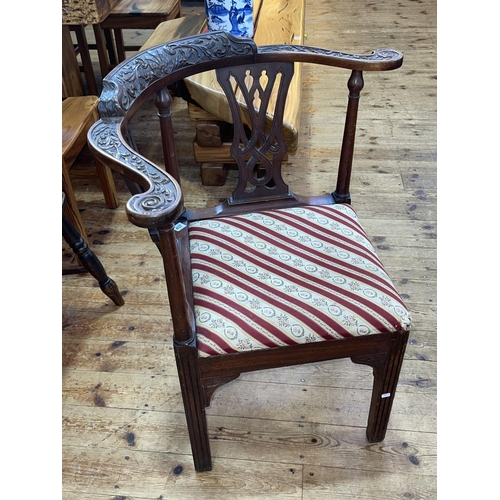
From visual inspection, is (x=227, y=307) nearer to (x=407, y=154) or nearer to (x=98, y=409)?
(x=98, y=409)

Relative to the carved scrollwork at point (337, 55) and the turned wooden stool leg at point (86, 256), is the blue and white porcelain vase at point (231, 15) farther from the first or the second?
the turned wooden stool leg at point (86, 256)

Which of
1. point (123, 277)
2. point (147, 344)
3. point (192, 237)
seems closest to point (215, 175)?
point (123, 277)

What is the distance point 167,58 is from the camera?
3.42 feet

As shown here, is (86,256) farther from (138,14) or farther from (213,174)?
(138,14)

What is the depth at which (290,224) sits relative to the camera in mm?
1167

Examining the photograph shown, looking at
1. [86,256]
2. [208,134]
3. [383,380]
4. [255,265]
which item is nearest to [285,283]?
[255,265]

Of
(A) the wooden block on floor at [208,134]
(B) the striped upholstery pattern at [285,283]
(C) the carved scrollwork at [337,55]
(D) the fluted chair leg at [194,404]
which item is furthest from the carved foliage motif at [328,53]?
(A) the wooden block on floor at [208,134]

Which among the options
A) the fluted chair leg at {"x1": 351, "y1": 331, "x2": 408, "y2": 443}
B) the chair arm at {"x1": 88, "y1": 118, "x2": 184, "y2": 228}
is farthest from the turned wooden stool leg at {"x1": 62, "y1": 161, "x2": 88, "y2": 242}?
the fluted chair leg at {"x1": 351, "y1": 331, "x2": 408, "y2": 443}

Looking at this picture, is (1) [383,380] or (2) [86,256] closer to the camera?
(1) [383,380]

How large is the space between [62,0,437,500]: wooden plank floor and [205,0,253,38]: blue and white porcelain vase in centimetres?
64

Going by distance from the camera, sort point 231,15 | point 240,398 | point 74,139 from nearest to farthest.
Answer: point 240,398, point 74,139, point 231,15

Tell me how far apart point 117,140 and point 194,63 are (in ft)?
1.08

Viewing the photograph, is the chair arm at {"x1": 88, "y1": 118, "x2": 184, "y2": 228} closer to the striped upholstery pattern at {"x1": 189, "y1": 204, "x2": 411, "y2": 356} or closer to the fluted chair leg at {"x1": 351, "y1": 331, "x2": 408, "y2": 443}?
the striped upholstery pattern at {"x1": 189, "y1": 204, "x2": 411, "y2": 356}

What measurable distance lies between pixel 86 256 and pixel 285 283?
2.51ft
